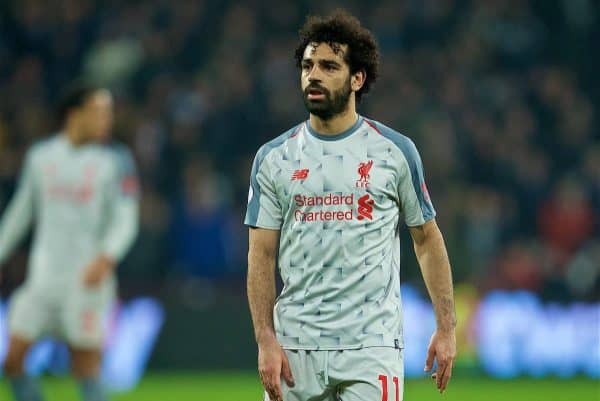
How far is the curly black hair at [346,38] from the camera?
5109 millimetres

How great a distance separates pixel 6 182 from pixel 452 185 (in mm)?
4891

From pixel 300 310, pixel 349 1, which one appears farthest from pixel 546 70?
pixel 300 310

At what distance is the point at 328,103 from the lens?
5.05 meters

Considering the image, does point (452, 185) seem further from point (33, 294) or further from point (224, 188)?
point (33, 294)

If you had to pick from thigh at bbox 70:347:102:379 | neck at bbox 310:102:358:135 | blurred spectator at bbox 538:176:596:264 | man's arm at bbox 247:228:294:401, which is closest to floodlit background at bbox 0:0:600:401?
blurred spectator at bbox 538:176:596:264

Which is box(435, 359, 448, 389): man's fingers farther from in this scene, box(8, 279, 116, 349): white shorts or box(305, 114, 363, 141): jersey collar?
box(8, 279, 116, 349): white shorts

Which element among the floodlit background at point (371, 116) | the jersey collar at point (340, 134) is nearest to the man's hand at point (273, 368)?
the jersey collar at point (340, 134)

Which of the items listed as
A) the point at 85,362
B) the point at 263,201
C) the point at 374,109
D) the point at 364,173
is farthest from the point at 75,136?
the point at 374,109

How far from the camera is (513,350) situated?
41.7ft

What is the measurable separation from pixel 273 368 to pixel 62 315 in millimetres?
3191

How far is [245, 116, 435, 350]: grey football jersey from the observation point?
5016 mm

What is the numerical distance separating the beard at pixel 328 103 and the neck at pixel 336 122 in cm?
2

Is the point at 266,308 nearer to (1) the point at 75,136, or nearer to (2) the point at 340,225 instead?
(2) the point at 340,225

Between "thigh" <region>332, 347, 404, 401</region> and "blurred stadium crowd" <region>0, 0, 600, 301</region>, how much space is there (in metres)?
8.05
